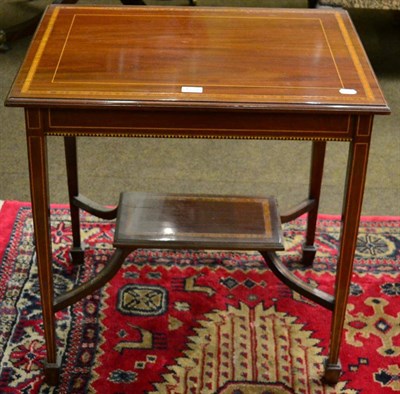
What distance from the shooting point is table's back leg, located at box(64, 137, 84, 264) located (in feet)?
8.20

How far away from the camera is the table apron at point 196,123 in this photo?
6.13 feet

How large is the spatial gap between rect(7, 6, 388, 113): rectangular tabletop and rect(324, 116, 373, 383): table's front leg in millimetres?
93

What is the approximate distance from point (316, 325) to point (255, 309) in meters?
0.19

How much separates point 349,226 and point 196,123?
1.52ft

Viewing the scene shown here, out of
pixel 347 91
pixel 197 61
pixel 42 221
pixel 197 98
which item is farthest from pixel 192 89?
pixel 42 221

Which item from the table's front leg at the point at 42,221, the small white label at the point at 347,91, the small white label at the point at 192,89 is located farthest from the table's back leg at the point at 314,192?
the table's front leg at the point at 42,221

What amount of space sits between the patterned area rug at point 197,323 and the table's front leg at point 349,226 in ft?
0.37

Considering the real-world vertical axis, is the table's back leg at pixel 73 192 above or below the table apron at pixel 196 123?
below

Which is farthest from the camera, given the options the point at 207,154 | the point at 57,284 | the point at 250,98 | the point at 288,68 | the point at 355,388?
the point at 207,154

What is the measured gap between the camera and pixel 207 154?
11.4 ft

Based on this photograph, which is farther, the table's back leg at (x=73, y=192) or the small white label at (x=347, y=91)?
the table's back leg at (x=73, y=192)

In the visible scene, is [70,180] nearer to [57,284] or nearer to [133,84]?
[57,284]

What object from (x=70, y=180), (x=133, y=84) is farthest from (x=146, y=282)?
(x=133, y=84)

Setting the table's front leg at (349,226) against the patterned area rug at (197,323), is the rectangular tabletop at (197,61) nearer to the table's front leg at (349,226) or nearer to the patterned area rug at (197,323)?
the table's front leg at (349,226)
